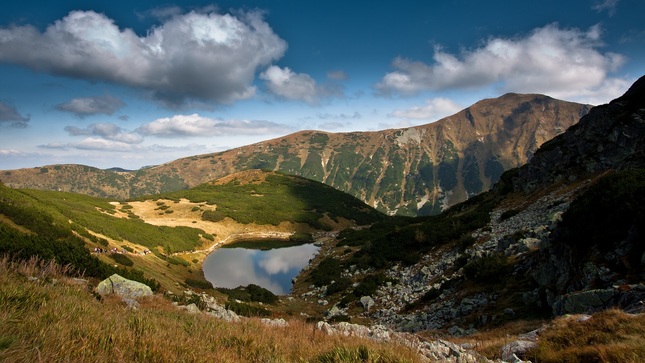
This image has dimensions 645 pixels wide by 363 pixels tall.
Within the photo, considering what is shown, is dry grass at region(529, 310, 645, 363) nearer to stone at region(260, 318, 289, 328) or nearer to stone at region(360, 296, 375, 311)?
stone at region(260, 318, 289, 328)

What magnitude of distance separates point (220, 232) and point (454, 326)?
55.6 metres

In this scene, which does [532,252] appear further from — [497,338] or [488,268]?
[497,338]

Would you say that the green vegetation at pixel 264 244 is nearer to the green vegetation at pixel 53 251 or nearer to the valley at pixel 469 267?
the valley at pixel 469 267

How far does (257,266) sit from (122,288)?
1418 inches

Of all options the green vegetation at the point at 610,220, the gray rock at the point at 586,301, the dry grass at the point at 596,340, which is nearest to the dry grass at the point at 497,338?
the gray rock at the point at 586,301

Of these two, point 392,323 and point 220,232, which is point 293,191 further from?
point 392,323

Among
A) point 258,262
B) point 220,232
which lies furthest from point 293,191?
point 258,262

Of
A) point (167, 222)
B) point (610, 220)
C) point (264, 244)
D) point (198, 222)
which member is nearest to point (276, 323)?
point (610, 220)

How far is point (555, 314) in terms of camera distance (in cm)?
1029

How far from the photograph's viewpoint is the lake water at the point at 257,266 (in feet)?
126

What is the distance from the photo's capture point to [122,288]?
11055mm

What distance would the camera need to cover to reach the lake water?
126 feet

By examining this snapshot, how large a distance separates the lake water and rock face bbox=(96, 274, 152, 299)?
24926 mm

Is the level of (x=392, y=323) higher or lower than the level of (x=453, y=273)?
lower
